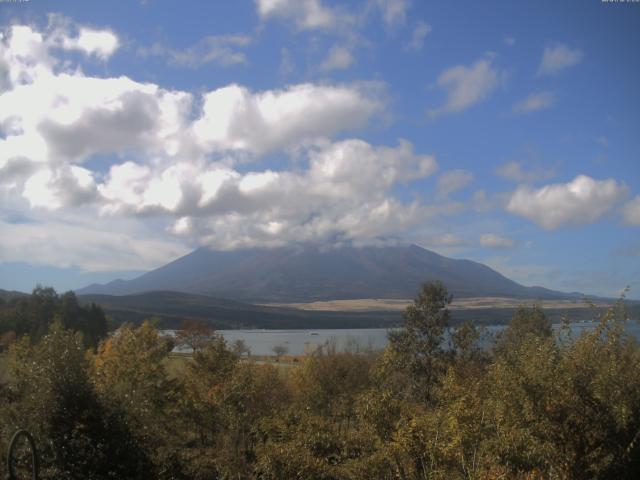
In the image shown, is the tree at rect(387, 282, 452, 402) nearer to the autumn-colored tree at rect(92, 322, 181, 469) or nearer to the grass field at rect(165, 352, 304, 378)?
the grass field at rect(165, 352, 304, 378)

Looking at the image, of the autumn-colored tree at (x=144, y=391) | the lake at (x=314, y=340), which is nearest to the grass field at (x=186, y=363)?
the autumn-colored tree at (x=144, y=391)

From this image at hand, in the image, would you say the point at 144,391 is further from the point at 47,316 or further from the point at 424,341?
the point at 47,316

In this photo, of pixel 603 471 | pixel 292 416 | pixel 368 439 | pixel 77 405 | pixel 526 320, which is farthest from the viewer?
pixel 526 320

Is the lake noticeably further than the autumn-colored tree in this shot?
Yes

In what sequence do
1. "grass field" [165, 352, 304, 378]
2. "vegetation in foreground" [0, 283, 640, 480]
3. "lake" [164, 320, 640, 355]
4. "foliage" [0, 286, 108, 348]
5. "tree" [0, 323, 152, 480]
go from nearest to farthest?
"vegetation in foreground" [0, 283, 640, 480] → "tree" [0, 323, 152, 480] → "lake" [164, 320, 640, 355] → "grass field" [165, 352, 304, 378] → "foliage" [0, 286, 108, 348]

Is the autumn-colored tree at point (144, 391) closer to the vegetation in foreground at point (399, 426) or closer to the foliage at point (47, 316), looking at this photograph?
the vegetation in foreground at point (399, 426)

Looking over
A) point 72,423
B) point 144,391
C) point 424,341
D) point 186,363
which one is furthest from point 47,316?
point 72,423

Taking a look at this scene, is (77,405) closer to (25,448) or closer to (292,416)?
(25,448)

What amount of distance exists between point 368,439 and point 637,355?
764 cm

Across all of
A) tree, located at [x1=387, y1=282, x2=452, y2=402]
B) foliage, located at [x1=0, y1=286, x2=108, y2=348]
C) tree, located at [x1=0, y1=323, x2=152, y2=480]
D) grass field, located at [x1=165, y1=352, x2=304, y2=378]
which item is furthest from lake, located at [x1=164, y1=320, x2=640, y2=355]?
foliage, located at [x1=0, y1=286, x2=108, y2=348]

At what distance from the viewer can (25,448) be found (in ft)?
42.7

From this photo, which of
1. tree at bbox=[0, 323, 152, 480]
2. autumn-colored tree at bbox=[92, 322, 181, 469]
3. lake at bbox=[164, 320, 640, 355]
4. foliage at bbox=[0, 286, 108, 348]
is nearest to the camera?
tree at bbox=[0, 323, 152, 480]

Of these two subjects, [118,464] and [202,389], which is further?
[202,389]

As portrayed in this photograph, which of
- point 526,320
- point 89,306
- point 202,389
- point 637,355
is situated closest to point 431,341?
point 526,320
